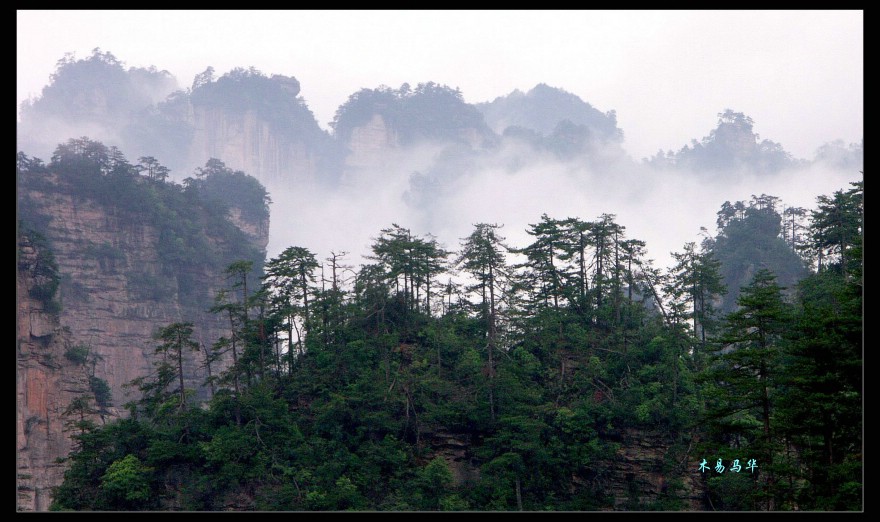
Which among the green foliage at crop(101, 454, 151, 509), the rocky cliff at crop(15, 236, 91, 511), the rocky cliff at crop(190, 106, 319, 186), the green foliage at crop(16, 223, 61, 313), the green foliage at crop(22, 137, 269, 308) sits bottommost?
the green foliage at crop(101, 454, 151, 509)

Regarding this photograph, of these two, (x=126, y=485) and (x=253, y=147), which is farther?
(x=253, y=147)

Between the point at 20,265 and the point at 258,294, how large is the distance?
18180 millimetres

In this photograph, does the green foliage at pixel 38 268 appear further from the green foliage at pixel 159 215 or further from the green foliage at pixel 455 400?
the green foliage at pixel 159 215

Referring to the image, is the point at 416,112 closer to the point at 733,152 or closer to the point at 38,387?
the point at 733,152

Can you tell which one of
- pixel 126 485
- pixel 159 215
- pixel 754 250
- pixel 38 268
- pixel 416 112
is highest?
pixel 416 112

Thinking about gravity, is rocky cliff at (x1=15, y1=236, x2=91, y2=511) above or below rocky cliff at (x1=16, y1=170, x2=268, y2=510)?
below

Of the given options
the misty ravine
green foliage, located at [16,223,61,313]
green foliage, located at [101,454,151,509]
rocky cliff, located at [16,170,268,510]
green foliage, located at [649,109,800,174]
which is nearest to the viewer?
the misty ravine

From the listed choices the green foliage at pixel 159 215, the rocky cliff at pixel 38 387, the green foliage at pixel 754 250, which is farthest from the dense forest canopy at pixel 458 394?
the green foliage at pixel 159 215

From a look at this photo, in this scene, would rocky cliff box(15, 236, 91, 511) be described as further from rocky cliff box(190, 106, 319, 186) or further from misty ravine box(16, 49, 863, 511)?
rocky cliff box(190, 106, 319, 186)

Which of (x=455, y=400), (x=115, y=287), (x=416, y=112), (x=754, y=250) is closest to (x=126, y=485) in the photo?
Answer: (x=455, y=400)

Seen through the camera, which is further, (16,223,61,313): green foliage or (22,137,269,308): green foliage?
(22,137,269,308): green foliage

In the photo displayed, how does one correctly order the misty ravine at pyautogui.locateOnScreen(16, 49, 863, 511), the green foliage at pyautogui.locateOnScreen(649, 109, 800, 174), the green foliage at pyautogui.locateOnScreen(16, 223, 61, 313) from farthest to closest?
the green foliage at pyautogui.locateOnScreen(649, 109, 800, 174), the green foliage at pyautogui.locateOnScreen(16, 223, 61, 313), the misty ravine at pyautogui.locateOnScreen(16, 49, 863, 511)

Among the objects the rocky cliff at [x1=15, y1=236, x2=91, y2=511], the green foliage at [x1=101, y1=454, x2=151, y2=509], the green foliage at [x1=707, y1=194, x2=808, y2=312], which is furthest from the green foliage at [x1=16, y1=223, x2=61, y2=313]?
the green foliage at [x1=707, y1=194, x2=808, y2=312]
